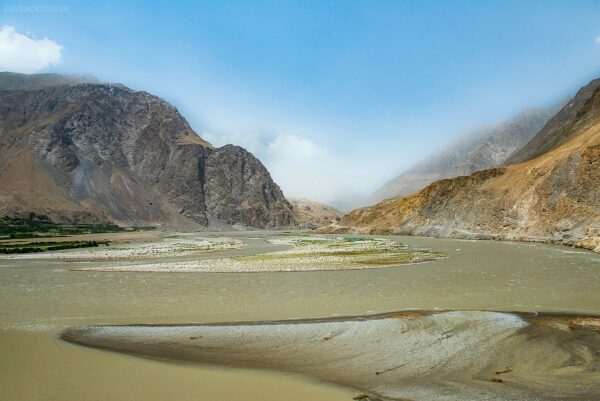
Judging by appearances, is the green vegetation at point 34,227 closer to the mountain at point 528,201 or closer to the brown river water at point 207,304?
the brown river water at point 207,304

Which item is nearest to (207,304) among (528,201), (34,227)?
(528,201)

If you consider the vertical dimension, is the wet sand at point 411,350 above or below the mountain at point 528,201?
below

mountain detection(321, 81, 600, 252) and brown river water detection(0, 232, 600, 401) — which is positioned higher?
mountain detection(321, 81, 600, 252)

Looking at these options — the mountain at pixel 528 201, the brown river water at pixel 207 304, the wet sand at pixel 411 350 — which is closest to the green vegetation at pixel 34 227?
the brown river water at pixel 207 304

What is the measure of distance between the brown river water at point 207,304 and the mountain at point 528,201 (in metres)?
36.8

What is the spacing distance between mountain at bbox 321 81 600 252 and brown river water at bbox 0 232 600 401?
36803 millimetres

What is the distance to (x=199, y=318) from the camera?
1739 centimetres

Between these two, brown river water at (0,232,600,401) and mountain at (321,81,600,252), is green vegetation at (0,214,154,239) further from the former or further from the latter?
mountain at (321,81,600,252)

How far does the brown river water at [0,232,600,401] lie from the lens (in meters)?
9.32

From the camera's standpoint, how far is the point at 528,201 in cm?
8731

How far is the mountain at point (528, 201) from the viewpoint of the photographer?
72.6 m

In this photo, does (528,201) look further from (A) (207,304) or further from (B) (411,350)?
(B) (411,350)

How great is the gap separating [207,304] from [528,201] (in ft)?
269

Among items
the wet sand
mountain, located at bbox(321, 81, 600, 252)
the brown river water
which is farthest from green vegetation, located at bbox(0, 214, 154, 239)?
the wet sand
